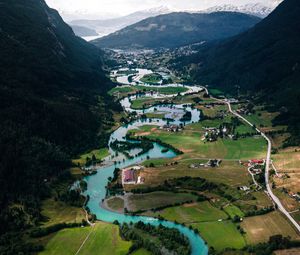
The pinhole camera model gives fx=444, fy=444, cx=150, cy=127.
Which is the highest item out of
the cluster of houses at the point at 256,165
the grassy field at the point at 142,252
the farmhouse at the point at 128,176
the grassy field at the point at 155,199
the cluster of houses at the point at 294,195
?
the grassy field at the point at 142,252

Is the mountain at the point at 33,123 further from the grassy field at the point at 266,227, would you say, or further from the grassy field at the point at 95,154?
the grassy field at the point at 266,227

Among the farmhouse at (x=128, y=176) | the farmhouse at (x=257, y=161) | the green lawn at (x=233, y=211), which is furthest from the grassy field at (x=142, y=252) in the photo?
the farmhouse at (x=257, y=161)

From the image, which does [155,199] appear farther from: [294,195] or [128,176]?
[294,195]

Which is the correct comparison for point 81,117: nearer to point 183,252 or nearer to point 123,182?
point 123,182

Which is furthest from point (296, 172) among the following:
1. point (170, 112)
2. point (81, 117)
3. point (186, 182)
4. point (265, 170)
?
point (170, 112)

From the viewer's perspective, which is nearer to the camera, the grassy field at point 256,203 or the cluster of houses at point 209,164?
the grassy field at point 256,203

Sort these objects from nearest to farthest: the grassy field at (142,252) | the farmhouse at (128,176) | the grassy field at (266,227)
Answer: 1. the grassy field at (142,252)
2. the grassy field at (266,227)
3. the farmhouse at (128,176)
